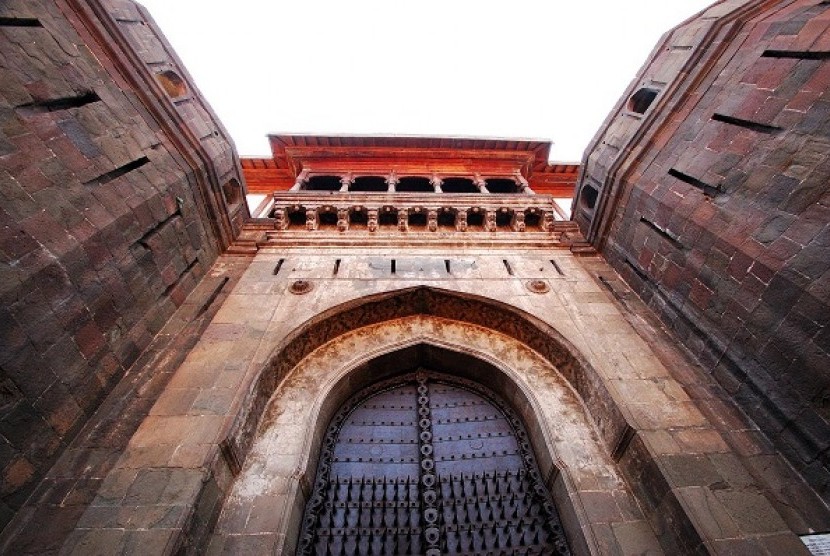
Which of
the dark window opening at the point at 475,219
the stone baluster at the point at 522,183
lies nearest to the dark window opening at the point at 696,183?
the dark window opening at the point at 475,219

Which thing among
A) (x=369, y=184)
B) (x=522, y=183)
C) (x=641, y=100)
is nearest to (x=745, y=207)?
(x=641, y=100)

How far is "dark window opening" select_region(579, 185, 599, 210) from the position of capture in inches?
325

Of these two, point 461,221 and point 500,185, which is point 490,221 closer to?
point 461,221

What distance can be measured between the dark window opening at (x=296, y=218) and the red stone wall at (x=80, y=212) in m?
2.03

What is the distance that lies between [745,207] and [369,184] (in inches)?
341

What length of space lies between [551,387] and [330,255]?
461 cm

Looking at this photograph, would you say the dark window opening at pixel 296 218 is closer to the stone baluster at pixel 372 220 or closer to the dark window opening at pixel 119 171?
the stone baluster at pixel 372 220

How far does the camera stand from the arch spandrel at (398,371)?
14.0ft

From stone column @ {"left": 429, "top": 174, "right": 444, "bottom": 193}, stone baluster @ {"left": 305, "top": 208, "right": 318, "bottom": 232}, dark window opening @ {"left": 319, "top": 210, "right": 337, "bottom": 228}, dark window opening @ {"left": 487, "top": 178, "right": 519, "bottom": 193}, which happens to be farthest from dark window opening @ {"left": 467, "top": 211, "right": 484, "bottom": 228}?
stone baluster @ {"left": 305, "top": 208, "right": 318, "bottom": 232}

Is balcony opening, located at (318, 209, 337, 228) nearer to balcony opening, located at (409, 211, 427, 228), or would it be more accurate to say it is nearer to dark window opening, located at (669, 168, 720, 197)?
balcony opening, located at (409, 211, 427, 228)

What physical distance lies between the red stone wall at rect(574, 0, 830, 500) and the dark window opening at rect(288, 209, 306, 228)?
20.9 feet

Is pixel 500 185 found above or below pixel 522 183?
above

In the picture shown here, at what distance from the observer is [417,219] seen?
28.4ft

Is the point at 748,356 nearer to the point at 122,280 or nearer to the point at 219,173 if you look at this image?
the point at 122,280
